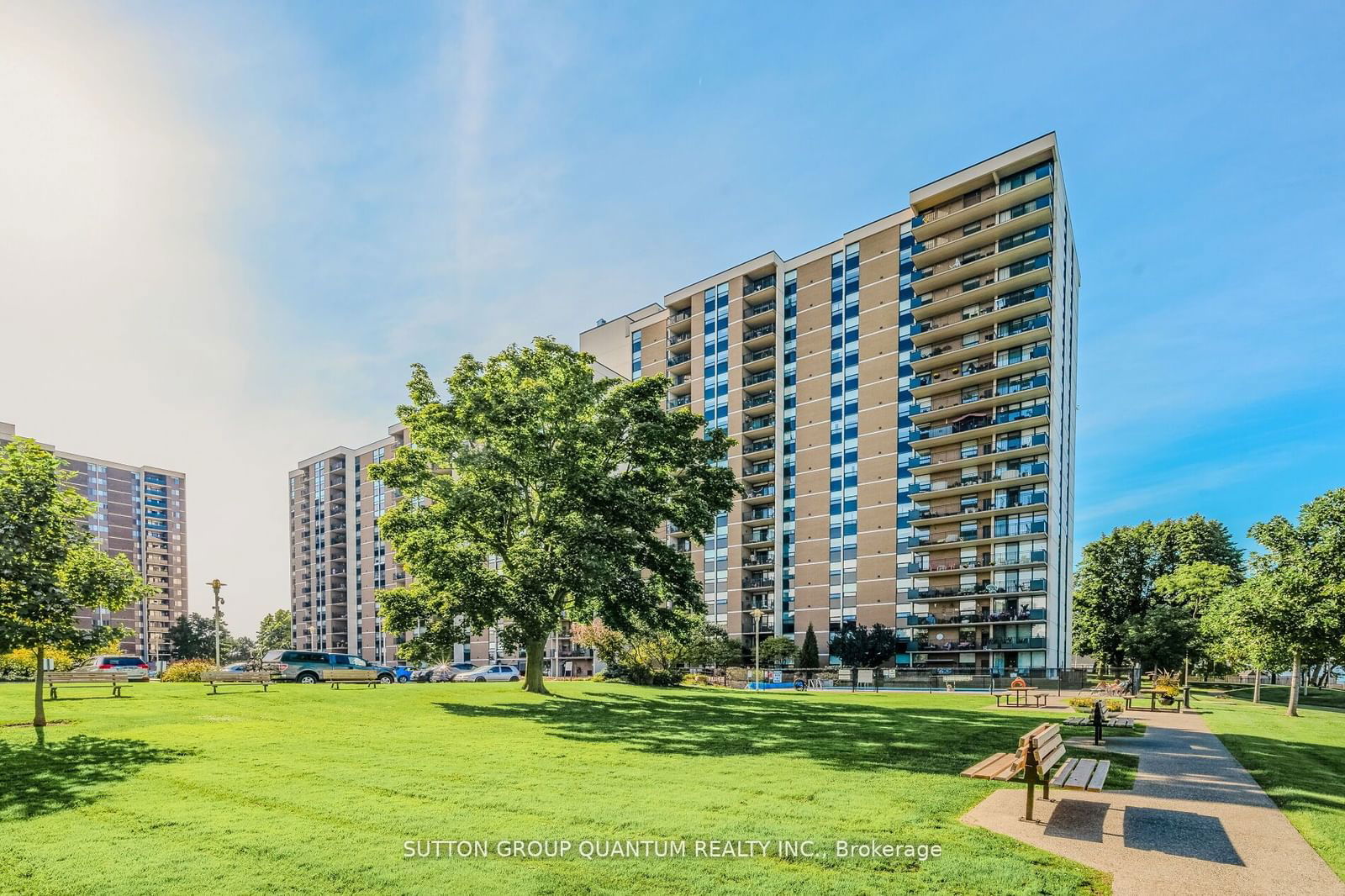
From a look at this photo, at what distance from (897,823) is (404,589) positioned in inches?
1043

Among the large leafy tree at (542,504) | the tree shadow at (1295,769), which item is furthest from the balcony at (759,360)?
the tree shadow at (1295,769)

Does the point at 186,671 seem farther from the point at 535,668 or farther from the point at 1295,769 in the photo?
the point at 1295,769

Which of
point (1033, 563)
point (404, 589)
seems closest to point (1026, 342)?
point (1033, 563)

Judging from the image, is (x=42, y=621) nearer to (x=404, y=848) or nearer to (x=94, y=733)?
(x=94, y=733)

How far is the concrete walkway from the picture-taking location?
7074 millimetres

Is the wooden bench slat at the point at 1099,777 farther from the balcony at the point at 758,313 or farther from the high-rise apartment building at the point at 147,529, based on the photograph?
the high-rise apartment building at the point at 147,529

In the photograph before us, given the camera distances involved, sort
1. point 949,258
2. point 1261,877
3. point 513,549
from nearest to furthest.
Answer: point 1261,877 < point 513,549 < point 949,258

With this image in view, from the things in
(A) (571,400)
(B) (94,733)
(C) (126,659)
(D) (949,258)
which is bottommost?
(C) (126,659)

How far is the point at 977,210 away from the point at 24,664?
7199cm

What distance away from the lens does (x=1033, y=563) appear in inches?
2462

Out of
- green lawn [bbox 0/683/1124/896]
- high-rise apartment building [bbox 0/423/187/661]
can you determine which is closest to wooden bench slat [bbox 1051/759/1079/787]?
green lawn [bbox 0/683/1124/896]

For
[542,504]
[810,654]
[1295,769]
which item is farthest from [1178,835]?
[810,654]

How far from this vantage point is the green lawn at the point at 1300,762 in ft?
29.6

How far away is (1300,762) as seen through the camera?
14.4 metres
